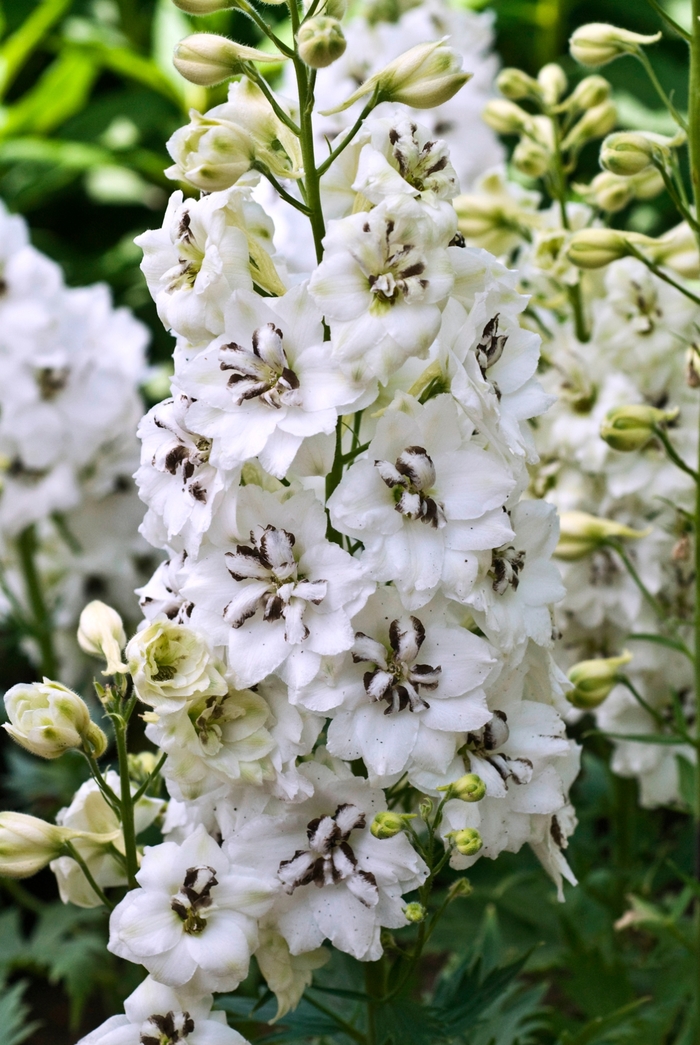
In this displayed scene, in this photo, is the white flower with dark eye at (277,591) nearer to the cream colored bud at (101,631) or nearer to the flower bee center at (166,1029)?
the cream colored bud at (101,631)

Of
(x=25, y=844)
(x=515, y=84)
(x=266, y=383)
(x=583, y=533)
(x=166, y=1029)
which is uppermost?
(x=266, y=383)

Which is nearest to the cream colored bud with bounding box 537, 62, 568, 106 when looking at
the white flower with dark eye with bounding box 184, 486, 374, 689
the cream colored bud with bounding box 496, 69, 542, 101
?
the cream colored bud with bounding box 496, 69, 542, 101

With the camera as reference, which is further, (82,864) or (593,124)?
(593,124)

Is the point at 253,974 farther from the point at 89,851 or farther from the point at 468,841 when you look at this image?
the point at 468,841

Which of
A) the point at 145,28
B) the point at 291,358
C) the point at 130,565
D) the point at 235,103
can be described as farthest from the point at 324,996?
the point at 145,28

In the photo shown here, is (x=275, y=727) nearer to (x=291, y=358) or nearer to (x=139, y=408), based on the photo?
(x=291, y=358)

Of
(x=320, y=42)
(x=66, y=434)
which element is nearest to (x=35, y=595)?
(x=66, y=434)
